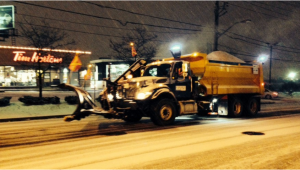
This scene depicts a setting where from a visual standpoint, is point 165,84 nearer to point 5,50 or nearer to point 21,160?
point 21,160

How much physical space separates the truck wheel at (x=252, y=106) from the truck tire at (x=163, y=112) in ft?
19.2

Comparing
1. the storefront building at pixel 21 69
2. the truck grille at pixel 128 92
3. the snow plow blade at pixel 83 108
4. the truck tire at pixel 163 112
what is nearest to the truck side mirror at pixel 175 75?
the truck tire at pixel 163 112

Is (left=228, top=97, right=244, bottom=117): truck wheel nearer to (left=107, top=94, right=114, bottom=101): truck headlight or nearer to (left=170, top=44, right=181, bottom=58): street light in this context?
(left=170, top=44, right=181, bottom=58): street light

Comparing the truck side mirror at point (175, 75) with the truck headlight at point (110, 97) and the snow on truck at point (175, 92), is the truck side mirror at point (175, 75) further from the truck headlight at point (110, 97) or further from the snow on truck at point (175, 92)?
the truck headlight at point (110, 97)

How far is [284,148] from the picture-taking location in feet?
23.6

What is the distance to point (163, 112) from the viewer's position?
11.2 meters

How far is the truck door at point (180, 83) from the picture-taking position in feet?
38.8

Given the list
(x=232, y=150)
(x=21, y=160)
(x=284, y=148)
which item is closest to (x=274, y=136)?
(x=284, y=148)

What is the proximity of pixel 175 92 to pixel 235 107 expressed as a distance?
4723mm

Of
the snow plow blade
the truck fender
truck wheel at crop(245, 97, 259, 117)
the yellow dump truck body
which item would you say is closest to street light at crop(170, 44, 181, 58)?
the yellow dump truck body

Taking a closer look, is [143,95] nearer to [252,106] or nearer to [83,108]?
[83,108]

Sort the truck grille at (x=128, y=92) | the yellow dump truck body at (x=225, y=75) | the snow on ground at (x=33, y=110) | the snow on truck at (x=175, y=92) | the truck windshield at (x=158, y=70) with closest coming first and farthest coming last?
1. the snow on truck at (x=175, y=92)
2. the truck grille at (x=128, y=92)
3. the truck windshield at (x=158, y=70)
4. the yellow dump truck body at (x=225, y=75)
5. the snow on ground at (x=33, y=110)

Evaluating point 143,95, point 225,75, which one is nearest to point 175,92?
point 143,95

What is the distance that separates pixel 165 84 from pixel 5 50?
117ft
